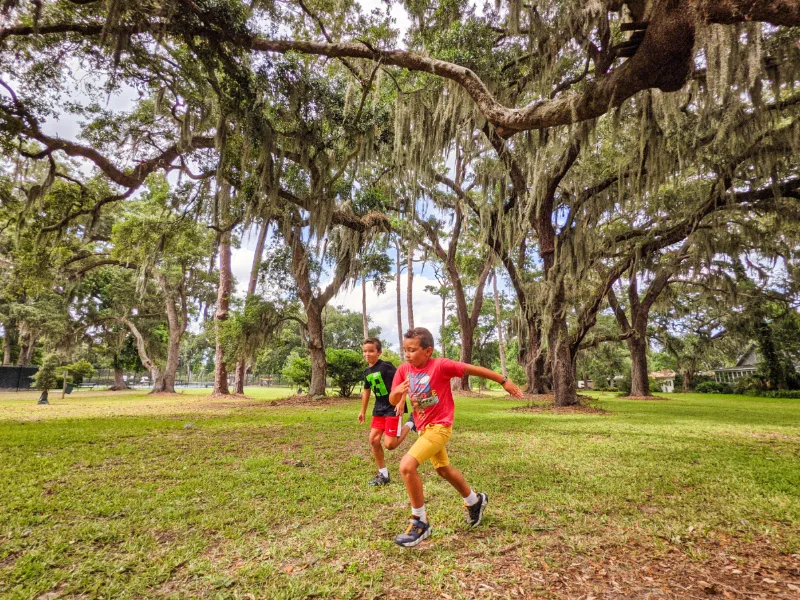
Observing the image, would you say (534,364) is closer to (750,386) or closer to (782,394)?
(782,394)

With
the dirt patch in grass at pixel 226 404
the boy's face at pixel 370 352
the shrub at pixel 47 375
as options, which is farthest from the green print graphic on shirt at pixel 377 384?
the shrub at pixel 47 375

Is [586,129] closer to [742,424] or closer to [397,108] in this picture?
[397,108]

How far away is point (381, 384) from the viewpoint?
4.55 metres

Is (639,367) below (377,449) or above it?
above

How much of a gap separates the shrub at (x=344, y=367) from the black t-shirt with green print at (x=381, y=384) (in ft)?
38.7

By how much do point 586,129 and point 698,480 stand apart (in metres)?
6.79

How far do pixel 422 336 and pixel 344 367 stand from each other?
538 inches

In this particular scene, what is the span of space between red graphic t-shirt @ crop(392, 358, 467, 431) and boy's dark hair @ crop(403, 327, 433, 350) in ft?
0.58

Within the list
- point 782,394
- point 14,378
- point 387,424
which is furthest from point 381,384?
point 14,378

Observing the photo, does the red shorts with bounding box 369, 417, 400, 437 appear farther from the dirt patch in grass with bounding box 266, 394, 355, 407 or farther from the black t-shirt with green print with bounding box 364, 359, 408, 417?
the dirt patch in grass with bounding box 266, 394, 355, 407

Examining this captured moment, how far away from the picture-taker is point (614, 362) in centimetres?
3516

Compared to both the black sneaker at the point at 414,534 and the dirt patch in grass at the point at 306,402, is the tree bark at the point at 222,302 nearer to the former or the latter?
the dirt patch in grass at the point at 306,402

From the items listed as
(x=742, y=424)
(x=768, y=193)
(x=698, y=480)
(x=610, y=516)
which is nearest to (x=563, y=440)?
(x=698, y=480)

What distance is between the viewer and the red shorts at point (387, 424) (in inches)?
165
